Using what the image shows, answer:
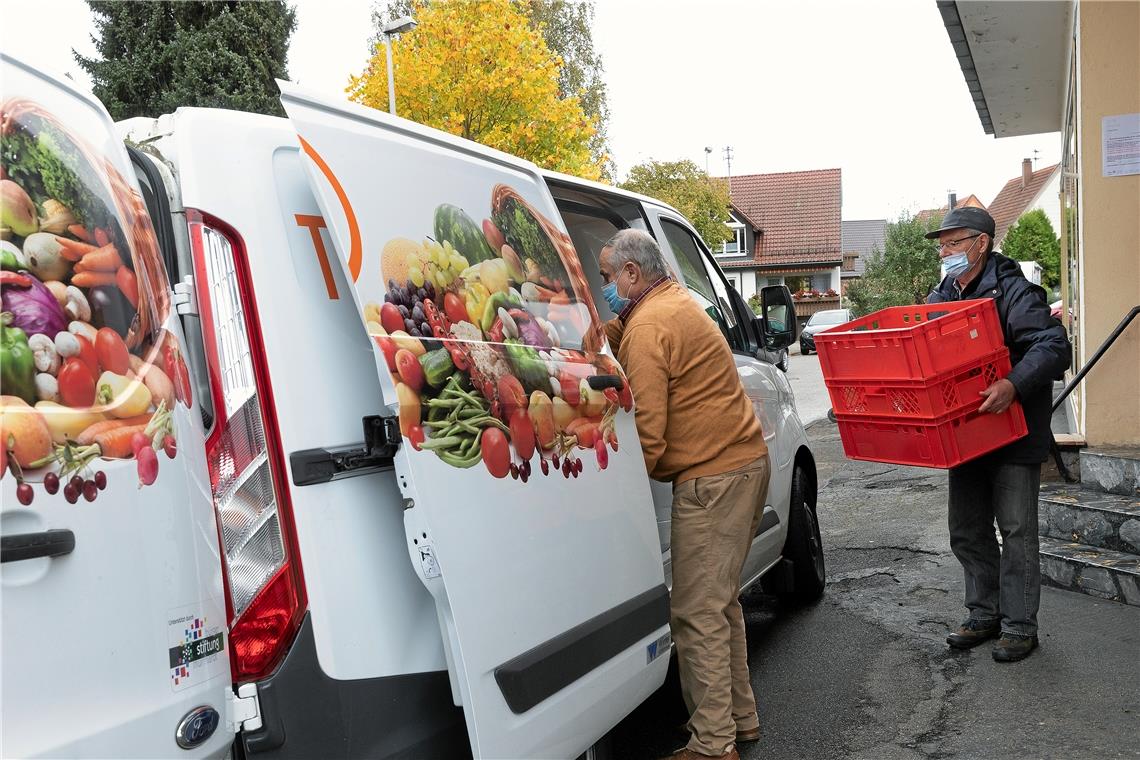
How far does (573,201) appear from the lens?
407 cm

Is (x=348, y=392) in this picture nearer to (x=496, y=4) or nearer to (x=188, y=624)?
(x=188, y=624)

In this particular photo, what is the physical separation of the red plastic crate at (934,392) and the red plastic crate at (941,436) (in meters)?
0.04

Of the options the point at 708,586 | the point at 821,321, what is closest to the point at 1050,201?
the point at 821,321

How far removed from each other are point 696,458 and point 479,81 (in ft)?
52.5

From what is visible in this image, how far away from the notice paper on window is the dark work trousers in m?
3.08

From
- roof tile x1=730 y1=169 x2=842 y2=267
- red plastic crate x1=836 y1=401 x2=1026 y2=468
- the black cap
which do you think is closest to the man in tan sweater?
red plastic crate x1=836 y1=401 x2=1026 y2=468

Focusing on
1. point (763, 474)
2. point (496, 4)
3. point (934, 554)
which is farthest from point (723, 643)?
point (496, 4)

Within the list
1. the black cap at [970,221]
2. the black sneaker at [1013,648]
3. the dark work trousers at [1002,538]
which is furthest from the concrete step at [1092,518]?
the black cap at [970,221]

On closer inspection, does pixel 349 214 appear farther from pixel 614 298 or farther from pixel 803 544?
pixel 803 544

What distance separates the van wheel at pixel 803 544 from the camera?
5289 mm

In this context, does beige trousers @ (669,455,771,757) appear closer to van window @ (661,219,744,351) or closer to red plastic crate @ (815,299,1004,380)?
red plastic crate @ (815,299,1004,380)

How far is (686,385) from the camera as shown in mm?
3541

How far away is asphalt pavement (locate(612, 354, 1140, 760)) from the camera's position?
3.75 m

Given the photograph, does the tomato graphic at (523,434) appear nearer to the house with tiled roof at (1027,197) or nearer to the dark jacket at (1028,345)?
the dark jacket at (1028,345)
